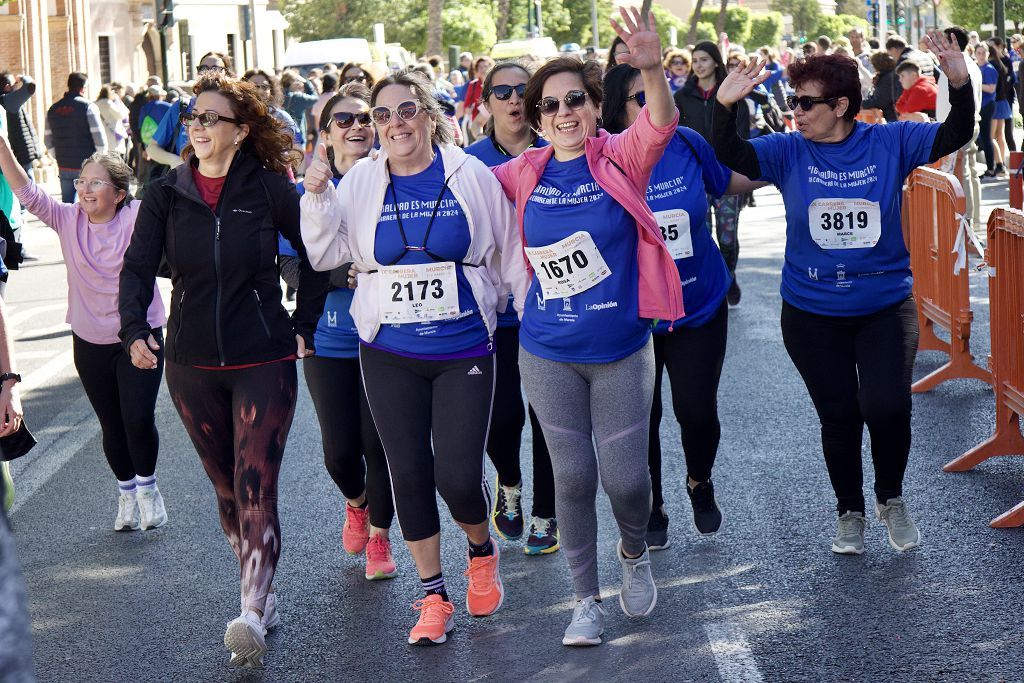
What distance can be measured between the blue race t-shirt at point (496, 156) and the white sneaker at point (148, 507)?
1.96 m

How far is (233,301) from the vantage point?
4.90 meters

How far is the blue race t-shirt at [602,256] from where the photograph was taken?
473 cm

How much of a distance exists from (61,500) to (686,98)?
16.1ft

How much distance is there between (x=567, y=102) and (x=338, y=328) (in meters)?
1.38

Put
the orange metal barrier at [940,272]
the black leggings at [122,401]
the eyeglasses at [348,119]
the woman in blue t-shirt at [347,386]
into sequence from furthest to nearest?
the orange metal barrier at [940,272], the black leggings at [122,401], the eyeglasses at [348,119], the woman in blue t-shirt at [347,386]

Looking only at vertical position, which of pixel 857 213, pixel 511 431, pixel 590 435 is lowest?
pixel 511 431

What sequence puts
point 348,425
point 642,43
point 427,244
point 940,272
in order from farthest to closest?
1. point 940,272
2. point 348,425
3. point 427,244
4. point 642,43

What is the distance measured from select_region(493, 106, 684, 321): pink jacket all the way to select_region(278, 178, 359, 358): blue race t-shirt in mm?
1025

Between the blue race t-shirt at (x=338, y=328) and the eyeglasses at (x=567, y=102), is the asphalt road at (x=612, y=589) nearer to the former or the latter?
the blue race t-shirt at (x=338, y=328)

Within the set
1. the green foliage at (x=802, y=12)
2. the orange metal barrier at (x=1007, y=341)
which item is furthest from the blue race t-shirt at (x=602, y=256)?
the green foliage at (x=802, y=12)

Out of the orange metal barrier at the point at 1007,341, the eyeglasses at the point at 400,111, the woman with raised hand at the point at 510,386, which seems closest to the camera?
the eyeglasses at the point at 400,111

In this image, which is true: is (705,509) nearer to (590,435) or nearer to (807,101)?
(590,435)

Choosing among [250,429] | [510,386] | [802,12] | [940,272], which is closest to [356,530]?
[510,386]

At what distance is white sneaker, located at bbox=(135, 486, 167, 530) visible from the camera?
21.9 ft
